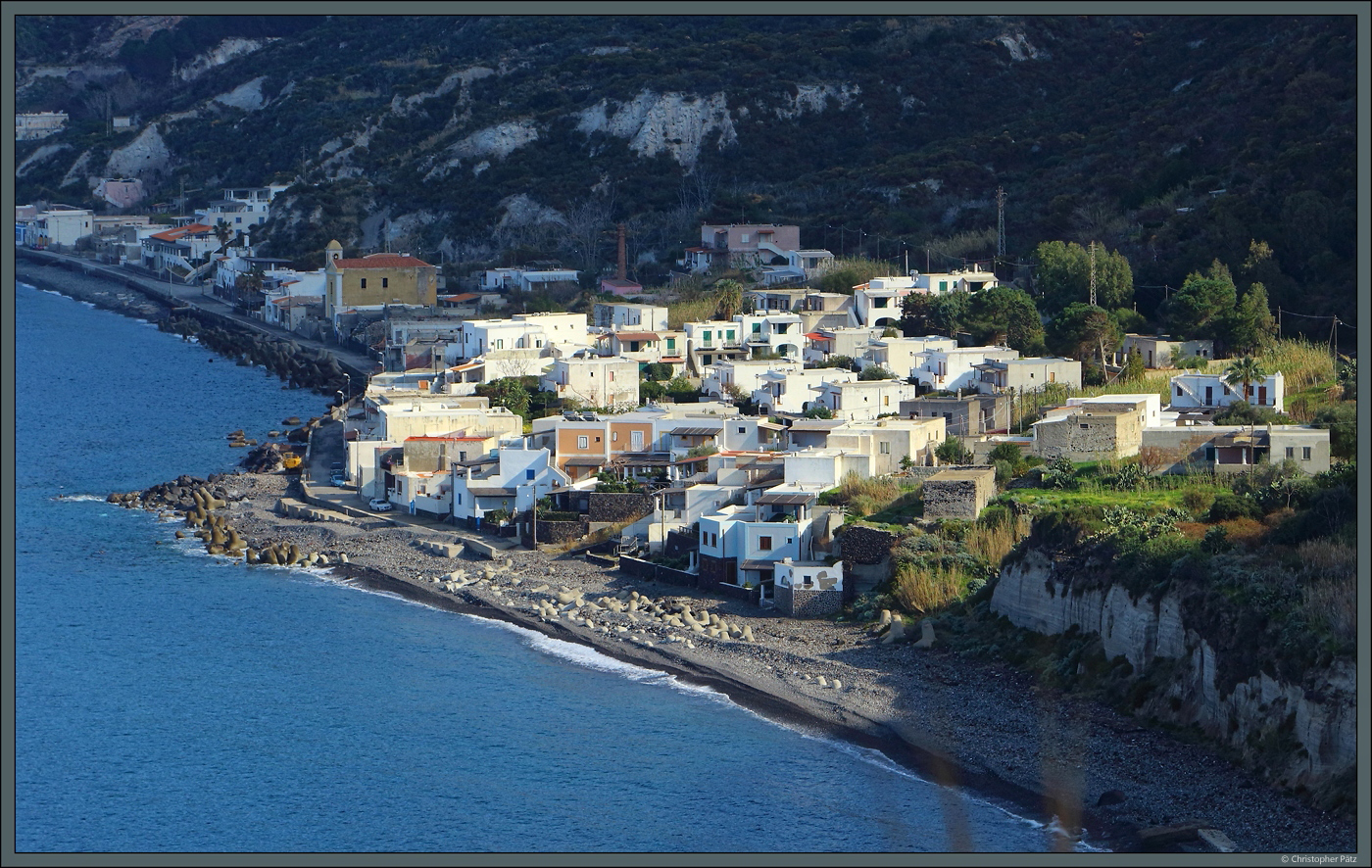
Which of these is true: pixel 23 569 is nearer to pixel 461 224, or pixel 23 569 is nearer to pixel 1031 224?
pixel 1031 224

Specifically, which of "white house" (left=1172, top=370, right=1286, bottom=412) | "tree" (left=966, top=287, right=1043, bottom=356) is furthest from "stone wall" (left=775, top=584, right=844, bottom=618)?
"tree" (left=966, top=287, right=1043, bottom=356)

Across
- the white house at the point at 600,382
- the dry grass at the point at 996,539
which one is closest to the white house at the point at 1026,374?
the white house at the point at 600,382

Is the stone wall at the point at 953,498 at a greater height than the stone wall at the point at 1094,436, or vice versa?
the stone wall at the point at 1094,436

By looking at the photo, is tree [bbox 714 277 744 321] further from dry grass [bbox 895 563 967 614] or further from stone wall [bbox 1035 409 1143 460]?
dry grass [bbox 895 563 967 614]

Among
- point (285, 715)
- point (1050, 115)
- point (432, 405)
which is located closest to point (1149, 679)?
point (285, 715)

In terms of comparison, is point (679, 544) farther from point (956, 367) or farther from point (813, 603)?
point (956, 367)

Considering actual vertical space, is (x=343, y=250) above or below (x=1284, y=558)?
above

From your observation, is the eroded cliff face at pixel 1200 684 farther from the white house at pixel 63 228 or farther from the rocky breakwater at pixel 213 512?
the white house at pixel 63 228
